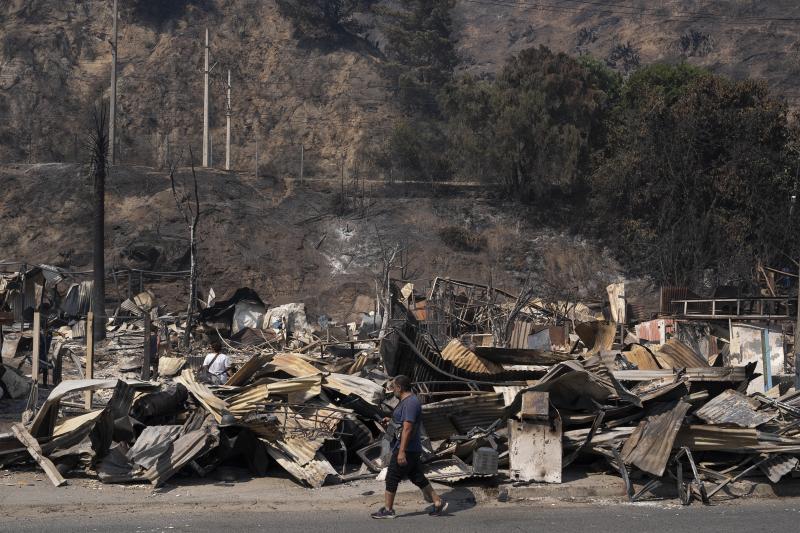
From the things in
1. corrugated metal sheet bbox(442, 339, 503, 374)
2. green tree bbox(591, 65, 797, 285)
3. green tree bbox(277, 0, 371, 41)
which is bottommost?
corrugated metal sheet bbox(442, 339, 503, 374)

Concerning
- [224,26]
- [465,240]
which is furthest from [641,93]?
[224,26]

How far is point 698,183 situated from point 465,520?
1343 inches

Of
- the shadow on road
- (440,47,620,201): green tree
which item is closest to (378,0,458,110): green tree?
(440,47,620,201): green tree

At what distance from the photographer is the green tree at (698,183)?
37312 mm

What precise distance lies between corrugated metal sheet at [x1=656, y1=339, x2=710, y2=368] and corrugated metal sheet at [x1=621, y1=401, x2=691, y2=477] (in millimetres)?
3924

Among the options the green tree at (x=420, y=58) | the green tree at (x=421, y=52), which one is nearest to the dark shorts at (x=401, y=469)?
the green tree at (x=420, y=58)

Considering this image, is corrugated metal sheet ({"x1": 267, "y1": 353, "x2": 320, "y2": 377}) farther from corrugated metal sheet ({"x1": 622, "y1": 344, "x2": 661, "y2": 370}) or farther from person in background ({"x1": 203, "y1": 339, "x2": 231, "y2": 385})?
corrugated metal sheet ({"x1": 622, "y1": 344, "x2": 661, "y2": 370})

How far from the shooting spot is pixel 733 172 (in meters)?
38.5

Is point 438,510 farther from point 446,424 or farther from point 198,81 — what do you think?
point 198,81

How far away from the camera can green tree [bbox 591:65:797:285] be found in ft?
122

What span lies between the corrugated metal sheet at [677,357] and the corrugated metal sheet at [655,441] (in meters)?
3.92

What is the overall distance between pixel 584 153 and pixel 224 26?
3116 centimetres

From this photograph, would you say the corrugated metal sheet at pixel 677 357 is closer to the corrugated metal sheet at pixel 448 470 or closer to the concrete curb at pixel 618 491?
the concrete curb at pixel 618 491

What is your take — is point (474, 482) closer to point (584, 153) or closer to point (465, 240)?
point (465, 240)
